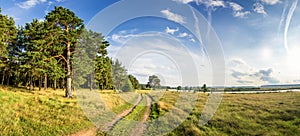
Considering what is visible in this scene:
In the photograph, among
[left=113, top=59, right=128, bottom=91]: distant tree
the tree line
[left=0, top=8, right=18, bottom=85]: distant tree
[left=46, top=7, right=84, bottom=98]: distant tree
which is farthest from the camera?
[left=113, top=59, right=128, bottom=91]: distant tree

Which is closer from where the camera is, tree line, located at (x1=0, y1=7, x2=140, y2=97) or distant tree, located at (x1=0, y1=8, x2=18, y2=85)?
tree line, located at (x1=0, y1=7, x2=140, y2=97)

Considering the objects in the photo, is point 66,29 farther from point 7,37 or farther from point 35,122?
point 35,122

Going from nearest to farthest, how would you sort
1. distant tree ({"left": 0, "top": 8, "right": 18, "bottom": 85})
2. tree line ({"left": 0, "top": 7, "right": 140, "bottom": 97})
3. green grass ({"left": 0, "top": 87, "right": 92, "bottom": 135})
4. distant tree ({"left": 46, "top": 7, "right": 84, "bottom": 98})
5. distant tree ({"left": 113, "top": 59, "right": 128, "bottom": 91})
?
green grass ({"left": 0, "top": 87, "right": 92, "bottom": 135}), tree line ({"left": 0, "top": 7, "right": 140, "bottom": 97}), distant tree ({"left": 46, "top": 7, "right": 84, "bottom": 98}), distant tree ({"left": 0, "top": 8, "right": 18, "bottom": 85}), distant tree ({"left": 113, "top": 59, "right": 128, "bottom": 91})

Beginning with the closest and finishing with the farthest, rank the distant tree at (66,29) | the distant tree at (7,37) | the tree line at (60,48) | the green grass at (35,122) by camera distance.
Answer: the green grass at (35,122) → the tree line at (60,48) → the distant tree at (66,29) → the distant tree at (7,37)

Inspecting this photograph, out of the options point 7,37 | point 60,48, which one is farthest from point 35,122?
point 7,37

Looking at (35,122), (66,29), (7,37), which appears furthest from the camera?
(7,37)

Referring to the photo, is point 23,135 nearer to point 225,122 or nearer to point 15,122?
point 15,122

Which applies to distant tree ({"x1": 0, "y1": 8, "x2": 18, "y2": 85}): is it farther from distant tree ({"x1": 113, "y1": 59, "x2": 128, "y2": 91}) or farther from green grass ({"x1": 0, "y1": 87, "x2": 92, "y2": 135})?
distant tree ({"x1": 113, "y1": 59, "x2": 128, "y2": 91})

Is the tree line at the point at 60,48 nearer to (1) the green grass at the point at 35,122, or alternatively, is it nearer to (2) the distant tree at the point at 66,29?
(2) the distant tree at the point at 66,29

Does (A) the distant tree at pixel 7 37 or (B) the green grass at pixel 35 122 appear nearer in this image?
(B) the green grass at pixel 35 122

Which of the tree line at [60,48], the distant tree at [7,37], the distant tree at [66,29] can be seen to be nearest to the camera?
the tree line at [60,48]

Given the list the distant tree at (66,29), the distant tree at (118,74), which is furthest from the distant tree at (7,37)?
the distant tree at (118,74)

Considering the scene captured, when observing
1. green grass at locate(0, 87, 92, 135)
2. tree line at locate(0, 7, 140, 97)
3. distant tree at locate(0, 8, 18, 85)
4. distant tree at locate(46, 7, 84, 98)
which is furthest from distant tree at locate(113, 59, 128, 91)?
green grass at locate(0, 87, 92, 135)

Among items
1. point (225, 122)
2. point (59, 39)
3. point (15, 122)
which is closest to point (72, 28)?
point (59, 39)
